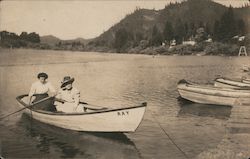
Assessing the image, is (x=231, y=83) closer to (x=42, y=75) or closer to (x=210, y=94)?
(x=210, y=94)

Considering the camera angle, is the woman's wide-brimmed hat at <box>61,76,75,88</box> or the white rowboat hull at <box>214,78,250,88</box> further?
the white rowboat hull at <box>214,78,250,88</box>

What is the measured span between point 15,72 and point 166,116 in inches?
81.2

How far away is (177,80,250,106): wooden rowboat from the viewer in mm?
6727

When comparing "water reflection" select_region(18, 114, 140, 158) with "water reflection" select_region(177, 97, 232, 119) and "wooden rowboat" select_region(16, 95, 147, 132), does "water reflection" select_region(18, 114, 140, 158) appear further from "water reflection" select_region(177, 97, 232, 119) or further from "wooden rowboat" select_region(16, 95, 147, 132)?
"water reflection" select_region(177, 97, 232, 119)

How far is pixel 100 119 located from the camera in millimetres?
5320

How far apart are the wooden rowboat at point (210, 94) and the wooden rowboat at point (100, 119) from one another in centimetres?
154

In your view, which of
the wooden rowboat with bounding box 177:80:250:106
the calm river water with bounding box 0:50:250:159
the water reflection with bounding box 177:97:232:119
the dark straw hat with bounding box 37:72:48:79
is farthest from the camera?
the wooden rowboat with bounding box 177:80:250:106

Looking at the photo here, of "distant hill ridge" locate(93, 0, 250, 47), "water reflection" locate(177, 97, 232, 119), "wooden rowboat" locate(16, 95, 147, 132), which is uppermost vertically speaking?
"distant hill ridge" locate(93, 0, 250, 47)

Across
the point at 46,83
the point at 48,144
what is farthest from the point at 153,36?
the point at 48,144

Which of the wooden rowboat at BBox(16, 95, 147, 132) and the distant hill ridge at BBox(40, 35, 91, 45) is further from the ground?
the distant hill ridge at BBox(40, 35, 91, 45)

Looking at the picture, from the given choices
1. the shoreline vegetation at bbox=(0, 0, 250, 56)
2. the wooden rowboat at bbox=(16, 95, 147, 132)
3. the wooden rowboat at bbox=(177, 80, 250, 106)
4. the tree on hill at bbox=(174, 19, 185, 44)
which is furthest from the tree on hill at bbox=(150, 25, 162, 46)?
the wooden rowboat at bbox=(177, 80, 250, 106)

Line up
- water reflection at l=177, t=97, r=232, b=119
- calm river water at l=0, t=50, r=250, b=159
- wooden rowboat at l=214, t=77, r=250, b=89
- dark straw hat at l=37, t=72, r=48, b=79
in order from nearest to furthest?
calm river water at l=0, t=50, r=250, b=159
dark straw hat at l=37, t=72, r=48, b=79
water reflection at l=177, t=97, r=232, b=119
wooden rowboat at l=214, t=77, r=250, b=89

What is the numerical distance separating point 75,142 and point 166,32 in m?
1.78

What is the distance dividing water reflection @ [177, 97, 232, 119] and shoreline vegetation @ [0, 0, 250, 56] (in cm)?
114
